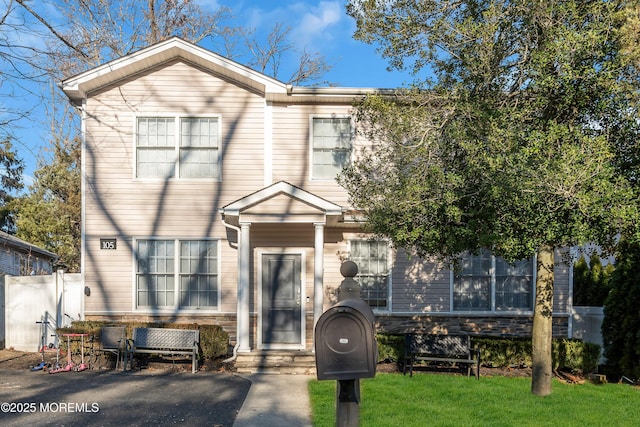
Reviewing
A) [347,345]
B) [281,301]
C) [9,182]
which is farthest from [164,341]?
[9,182]

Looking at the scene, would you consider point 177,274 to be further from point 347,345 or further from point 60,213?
point 60,213

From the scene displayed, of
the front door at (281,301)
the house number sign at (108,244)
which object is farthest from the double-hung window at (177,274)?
the front door at (281,301)

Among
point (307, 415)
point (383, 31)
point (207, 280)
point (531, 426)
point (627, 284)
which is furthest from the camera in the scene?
point (207, 280)

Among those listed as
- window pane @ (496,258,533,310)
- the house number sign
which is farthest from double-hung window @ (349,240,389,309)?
the house number sign

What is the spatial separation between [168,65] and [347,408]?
34.1 ft

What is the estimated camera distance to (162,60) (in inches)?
463

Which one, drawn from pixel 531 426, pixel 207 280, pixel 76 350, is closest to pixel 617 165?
pixel 531 426

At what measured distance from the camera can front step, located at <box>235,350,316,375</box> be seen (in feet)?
33.0

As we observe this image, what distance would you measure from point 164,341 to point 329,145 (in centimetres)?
562

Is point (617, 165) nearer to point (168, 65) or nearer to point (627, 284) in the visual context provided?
point (627, 284)

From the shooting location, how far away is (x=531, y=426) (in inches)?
249

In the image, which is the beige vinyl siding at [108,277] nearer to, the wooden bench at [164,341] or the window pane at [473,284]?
the wooden bench at [164,341]

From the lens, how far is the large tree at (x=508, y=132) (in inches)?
253

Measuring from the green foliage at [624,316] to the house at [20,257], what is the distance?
1787 cm
